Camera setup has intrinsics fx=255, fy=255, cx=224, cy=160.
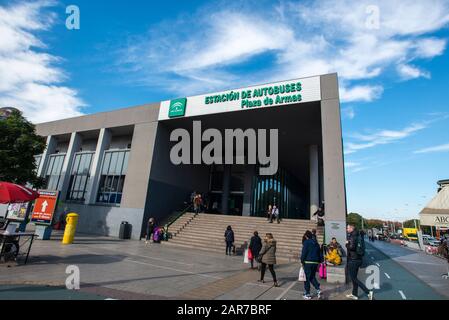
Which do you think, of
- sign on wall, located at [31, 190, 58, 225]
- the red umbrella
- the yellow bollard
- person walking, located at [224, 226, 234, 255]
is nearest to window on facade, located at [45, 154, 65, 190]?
sign on wall, located at [31, 190, 58, 225]

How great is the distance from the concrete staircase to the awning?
50.7 feet

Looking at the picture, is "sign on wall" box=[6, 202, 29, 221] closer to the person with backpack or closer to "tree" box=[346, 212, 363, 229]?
the person with backpack

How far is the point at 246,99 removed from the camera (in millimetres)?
18328

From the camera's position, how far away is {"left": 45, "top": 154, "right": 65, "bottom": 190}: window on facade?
26.2 metres

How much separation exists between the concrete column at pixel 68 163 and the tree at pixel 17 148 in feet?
21.2

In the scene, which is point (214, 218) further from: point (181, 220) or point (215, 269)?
point (215, 269)

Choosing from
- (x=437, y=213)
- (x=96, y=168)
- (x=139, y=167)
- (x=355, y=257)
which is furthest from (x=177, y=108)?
(x=437, y=213)

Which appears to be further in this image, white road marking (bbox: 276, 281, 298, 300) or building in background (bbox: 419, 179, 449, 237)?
building in background (bbox: 419, 179, 449, 237)

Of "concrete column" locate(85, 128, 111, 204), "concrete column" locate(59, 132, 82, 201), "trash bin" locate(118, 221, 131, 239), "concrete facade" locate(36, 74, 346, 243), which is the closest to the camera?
"concrete facade" locate(36, 74, 346, 243)

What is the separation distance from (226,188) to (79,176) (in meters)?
14.9

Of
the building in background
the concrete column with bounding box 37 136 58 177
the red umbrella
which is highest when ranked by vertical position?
the concrete column with bounding box 37 136 58 177

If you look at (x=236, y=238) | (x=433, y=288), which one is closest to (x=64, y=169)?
(x=236, y=238)

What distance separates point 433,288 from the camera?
346 inches
